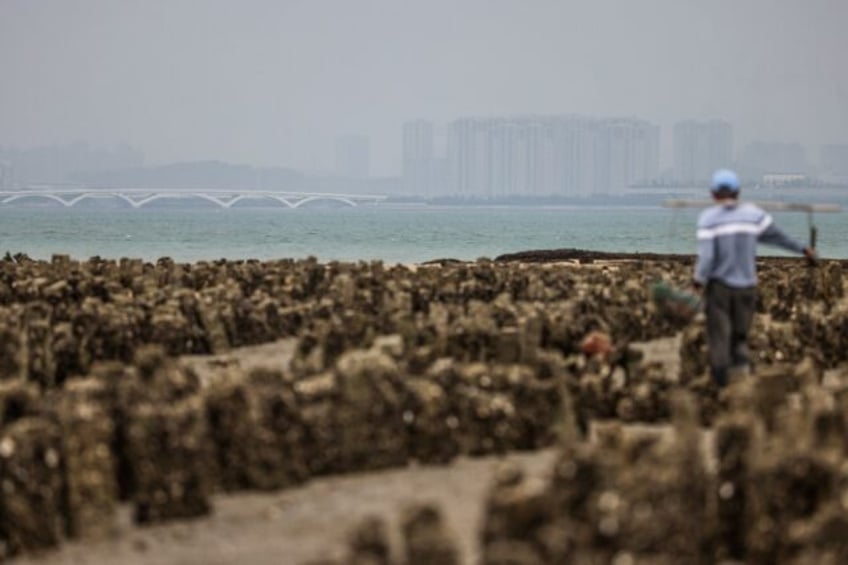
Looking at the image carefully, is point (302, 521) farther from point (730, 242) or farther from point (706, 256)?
point (730, 242)

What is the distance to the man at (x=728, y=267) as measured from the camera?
12.1 metres

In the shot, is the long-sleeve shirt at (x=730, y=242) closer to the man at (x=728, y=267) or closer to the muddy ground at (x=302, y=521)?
the man at (x=728, y=267)

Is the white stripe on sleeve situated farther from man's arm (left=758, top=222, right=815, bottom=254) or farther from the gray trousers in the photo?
the gray trousers

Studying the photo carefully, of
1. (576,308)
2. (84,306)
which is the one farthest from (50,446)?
(576,308)

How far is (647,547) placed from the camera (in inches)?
285

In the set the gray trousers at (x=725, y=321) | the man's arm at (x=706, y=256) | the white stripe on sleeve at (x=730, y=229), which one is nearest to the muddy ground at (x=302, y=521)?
the gray trousers at (x=725, y=321)

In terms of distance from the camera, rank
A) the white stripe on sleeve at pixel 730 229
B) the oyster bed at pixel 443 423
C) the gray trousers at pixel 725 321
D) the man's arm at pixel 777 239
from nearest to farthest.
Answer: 1. the oyster bed at pixel 443 423
2. the white stripe on sleeve at pixel 730 229
3. the gray trousers at pixel 725 321
4. the man's arm at pixel 777 239

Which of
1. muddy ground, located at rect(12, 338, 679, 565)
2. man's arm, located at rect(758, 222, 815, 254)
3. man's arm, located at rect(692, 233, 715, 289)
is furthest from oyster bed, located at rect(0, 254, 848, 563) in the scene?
man's arm, located at rect(758, 222, 815, 254)

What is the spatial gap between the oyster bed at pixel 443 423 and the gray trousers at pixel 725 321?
0.26m

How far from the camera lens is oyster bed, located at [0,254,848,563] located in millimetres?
7309

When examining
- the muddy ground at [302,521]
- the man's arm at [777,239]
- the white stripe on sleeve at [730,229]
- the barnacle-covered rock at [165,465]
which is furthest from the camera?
the man's arm at [777,239]

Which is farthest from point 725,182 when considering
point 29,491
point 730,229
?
point 29,491

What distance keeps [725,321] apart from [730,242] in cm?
67

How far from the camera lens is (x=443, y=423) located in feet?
34.4
